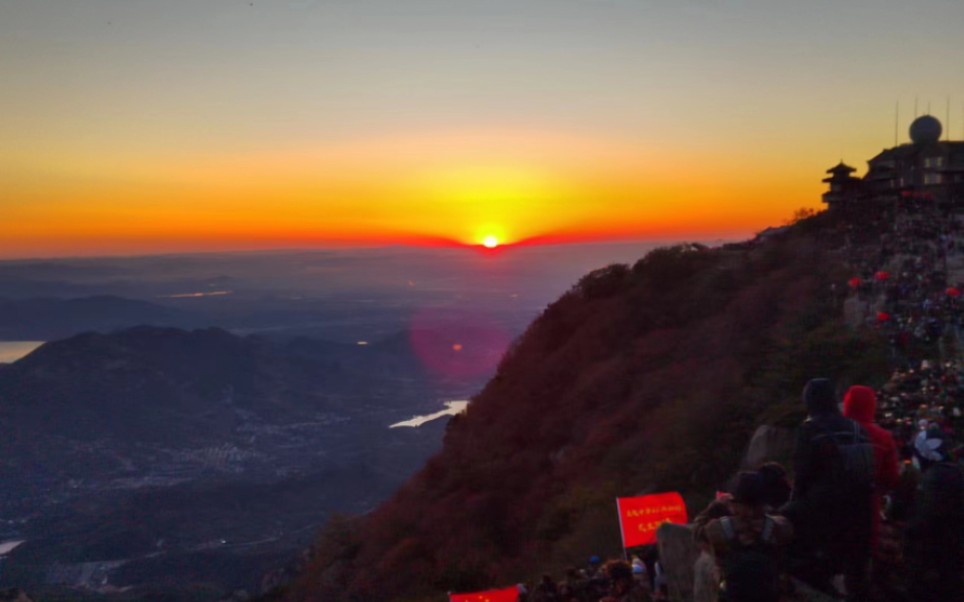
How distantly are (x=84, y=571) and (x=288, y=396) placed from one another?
62.7m

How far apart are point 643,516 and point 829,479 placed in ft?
15.1

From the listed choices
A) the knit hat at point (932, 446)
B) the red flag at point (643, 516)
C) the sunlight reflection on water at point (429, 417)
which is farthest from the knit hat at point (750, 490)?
the sunlight reflection on water at point (429, 417)

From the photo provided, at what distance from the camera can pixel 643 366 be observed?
71.8 feet

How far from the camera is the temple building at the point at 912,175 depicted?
34.6m

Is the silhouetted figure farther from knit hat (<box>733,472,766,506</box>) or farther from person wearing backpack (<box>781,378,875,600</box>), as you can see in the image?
knit hat (<box>733,472,766,506</box>)

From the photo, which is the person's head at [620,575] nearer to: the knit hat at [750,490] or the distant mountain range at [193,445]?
the knit hat at [750,490]

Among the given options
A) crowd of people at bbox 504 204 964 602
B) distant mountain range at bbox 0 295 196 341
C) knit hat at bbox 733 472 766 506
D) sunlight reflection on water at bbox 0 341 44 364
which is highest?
knit hat at bbox 733 472 766 506

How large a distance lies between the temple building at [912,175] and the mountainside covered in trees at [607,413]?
583 cm

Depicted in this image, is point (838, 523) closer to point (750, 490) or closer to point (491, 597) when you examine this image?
point (750, 490)

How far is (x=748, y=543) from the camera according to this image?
422 cm

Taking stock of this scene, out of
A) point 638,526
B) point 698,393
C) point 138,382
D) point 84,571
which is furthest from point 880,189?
point 138,382

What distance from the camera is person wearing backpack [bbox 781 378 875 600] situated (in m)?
4.95

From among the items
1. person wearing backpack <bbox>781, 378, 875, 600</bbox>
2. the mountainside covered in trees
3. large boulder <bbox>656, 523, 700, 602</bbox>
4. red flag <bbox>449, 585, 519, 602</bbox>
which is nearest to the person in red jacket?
person wearing backpack <bbox>781, 378, 875, 600</bbox>

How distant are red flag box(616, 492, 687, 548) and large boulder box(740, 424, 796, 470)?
2202 mm
